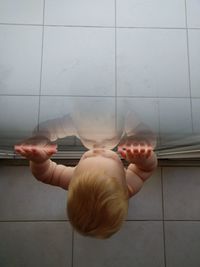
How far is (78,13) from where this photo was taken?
24.5 inches

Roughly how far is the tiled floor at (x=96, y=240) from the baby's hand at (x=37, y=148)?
0.37 m

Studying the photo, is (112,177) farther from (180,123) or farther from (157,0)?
(157,0)

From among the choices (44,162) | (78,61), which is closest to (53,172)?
(44,162)

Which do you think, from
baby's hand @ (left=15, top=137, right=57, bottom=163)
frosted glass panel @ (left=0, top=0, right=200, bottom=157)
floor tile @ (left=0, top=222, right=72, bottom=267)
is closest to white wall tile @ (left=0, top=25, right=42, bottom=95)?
frosted glass panel @ (left=0, top=0, right=200, bottom=157)

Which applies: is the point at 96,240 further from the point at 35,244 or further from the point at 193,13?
the point at 193,13

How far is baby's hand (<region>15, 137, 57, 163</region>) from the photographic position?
19.7 inches

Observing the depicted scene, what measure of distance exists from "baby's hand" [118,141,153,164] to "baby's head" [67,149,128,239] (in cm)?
6

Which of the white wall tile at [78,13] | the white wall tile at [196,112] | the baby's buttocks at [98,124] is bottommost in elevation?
the baby's buttocks at [98,124]

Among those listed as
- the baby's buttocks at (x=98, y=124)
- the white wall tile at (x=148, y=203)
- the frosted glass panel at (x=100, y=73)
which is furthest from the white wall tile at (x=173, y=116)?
the white wall tile at (x=148, y=203)

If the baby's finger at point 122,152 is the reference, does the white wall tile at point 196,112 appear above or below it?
above

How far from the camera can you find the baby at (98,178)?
1.33 feet

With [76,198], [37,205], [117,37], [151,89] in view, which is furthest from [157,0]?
[37,205]

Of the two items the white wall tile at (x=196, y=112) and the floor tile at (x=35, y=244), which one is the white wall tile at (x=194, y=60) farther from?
the floor tile at (x=35, y=244)

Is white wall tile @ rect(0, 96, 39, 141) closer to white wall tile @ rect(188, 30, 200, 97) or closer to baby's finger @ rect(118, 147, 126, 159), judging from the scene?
baby's finger @ rect(118, 147, 126, 159)
